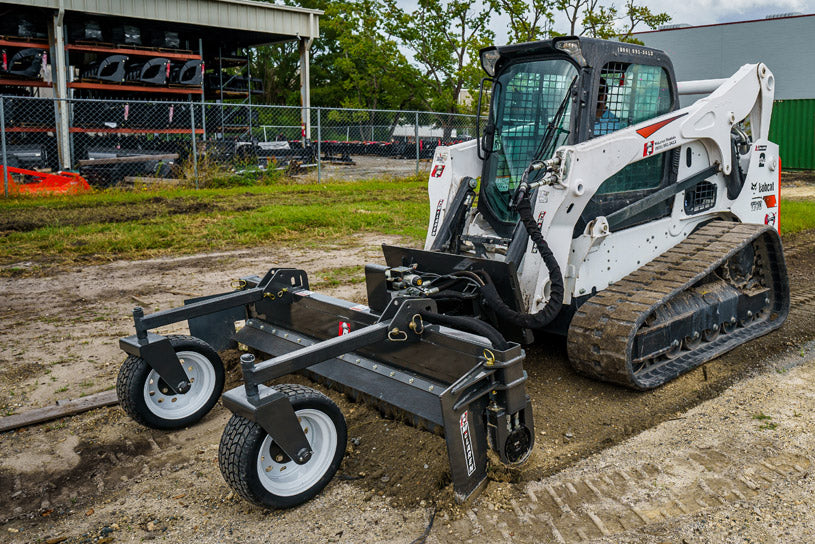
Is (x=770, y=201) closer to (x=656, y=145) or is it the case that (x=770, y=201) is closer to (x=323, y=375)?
(x=656, y=145)

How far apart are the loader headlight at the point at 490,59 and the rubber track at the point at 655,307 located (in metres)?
1.90

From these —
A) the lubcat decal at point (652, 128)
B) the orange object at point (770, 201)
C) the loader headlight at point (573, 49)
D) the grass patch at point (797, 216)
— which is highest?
the loader headlight at point (573, 49)

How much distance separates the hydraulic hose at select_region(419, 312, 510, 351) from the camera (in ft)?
12.9

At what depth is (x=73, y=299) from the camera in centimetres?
707

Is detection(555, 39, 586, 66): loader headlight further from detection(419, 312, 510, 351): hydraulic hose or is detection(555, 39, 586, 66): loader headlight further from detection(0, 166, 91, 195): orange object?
detection(0, 166, 91, 195): orange object

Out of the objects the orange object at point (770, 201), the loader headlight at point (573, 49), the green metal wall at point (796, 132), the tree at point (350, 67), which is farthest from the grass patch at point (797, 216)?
the tree at point (350, 67)

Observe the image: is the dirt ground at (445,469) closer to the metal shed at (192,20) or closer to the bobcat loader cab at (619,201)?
the bobcat loader cab at (619,201)

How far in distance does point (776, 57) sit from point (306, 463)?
109ft

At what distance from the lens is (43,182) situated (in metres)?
14.0

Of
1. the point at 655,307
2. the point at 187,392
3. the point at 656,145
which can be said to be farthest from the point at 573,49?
the point at 187,392

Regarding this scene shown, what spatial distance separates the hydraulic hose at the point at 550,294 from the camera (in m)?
4.36

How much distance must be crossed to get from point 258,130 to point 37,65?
805 centimetres

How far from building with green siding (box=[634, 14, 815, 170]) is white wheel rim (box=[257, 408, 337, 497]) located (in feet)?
87.6

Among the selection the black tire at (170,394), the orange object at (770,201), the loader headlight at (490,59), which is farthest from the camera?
the orange object at (770,201)
